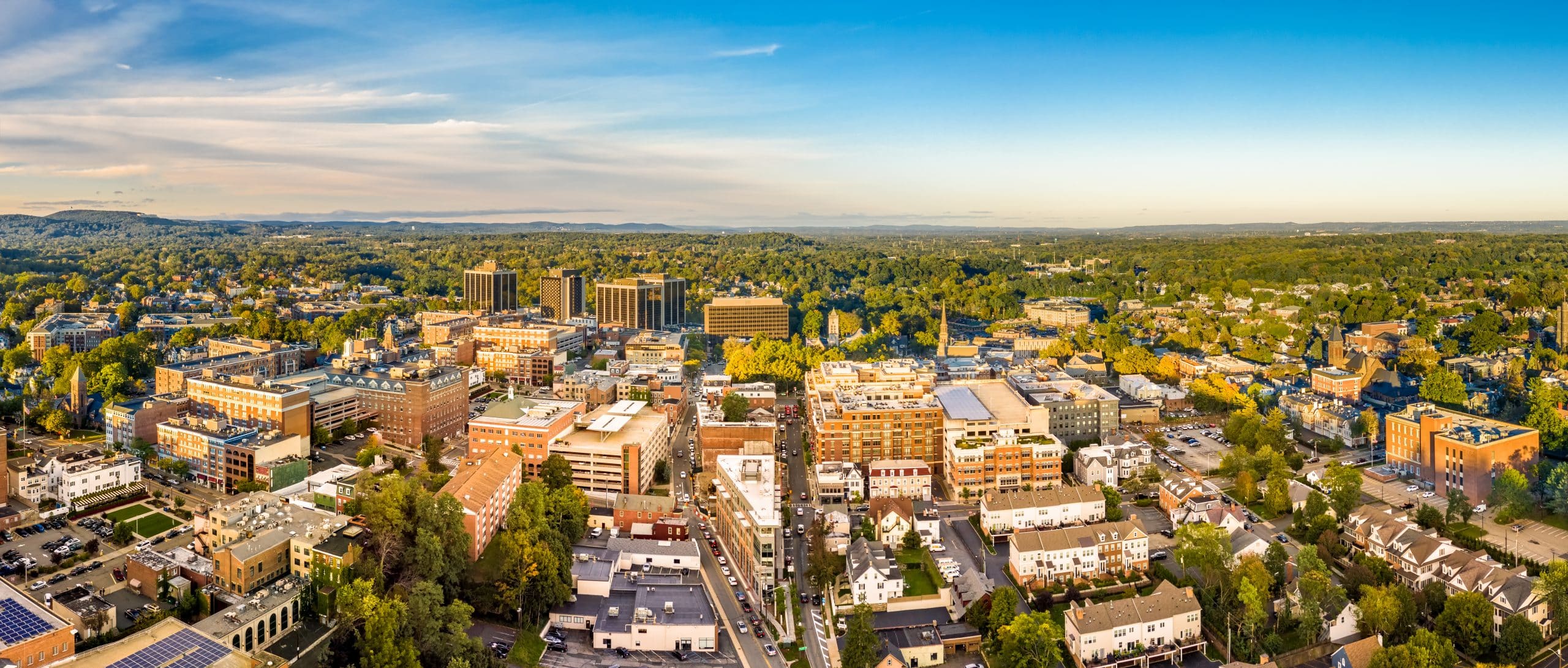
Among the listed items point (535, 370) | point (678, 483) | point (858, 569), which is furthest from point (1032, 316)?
point (858, 569)

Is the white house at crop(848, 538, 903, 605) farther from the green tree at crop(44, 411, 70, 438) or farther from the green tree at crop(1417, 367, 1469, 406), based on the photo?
the green tree at crop(44, 411, 70, 438)

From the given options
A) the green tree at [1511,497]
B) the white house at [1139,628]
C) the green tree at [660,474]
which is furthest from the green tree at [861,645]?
the green tree at [1511,497]

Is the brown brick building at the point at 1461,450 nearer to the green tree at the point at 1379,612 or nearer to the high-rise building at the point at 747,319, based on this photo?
the green tree at the point at 1379,612

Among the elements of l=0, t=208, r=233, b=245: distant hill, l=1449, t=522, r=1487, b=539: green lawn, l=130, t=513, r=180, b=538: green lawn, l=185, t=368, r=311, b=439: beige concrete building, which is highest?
l=0, t=208, r=233, b=245: distant hill

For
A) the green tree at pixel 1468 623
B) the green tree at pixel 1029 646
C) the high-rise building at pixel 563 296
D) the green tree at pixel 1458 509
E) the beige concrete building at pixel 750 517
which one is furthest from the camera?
the high-rise building at pixel 563 296

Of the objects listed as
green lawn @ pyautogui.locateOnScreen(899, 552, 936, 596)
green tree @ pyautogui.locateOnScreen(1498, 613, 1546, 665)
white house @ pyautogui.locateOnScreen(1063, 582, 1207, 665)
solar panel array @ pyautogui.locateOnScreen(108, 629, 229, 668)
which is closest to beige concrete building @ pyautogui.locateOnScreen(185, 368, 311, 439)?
solar panel array @ pyautogui.locateOnScreen(108, 629, 229, 668)
